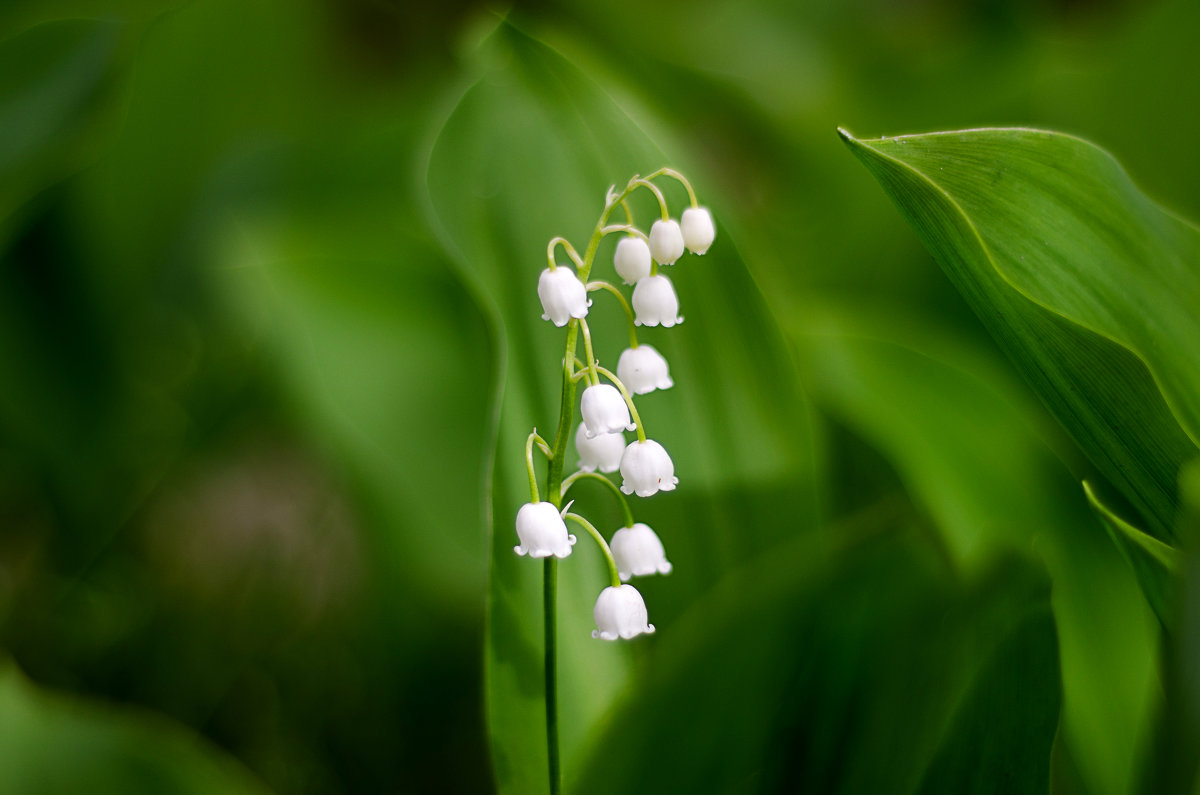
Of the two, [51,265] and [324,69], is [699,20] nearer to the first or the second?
[324,69]

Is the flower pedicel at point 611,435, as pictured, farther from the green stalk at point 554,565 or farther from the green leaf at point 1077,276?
the green leaf at point 1077,276

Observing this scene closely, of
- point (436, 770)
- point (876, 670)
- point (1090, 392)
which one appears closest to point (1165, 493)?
point (1090, 392)

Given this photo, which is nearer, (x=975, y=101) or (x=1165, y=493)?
(x=1165, y=493)

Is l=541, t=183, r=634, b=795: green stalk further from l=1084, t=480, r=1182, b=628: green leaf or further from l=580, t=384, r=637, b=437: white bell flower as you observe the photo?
l=1084, t=480, r=1182, b=628: green leaf

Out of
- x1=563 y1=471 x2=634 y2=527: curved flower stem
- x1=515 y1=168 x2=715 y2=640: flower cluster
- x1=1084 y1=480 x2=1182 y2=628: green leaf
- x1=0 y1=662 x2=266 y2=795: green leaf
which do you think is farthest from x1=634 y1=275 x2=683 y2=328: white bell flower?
x1=0 y1=662 x2=266 y2=795: green leaf

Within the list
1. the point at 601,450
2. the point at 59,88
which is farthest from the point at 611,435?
the point at 59,88

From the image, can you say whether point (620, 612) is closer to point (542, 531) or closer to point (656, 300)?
point (542, 531)

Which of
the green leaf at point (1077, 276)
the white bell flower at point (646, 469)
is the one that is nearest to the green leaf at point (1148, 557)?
the green leaf at point (1077, 276)
